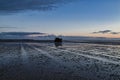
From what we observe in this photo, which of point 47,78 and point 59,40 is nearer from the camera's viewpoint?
point 47,78

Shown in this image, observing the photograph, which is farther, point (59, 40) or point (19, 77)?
point (59, 40)

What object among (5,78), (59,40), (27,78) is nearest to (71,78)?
→ (27,78)

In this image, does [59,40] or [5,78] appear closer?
[5,78]

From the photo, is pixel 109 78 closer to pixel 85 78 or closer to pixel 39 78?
pixel 85 78

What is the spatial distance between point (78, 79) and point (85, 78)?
1.62 ft

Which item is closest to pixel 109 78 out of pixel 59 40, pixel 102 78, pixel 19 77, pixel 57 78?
pixel 102 78

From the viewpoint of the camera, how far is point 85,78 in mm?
13148

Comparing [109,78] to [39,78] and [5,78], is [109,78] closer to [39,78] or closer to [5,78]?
[39,78]

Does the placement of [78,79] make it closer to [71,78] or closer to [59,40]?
[71,78]

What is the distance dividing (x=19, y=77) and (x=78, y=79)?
320cm

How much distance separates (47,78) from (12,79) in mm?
1815

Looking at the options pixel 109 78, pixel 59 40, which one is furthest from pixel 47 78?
pixel 59 40

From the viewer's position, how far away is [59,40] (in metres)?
114

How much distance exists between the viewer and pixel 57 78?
13055 mm
